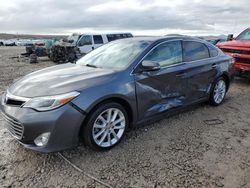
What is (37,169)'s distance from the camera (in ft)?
9.37

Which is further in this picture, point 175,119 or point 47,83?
point 175,119

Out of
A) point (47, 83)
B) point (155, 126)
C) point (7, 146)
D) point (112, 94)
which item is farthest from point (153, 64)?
point (7, 146)

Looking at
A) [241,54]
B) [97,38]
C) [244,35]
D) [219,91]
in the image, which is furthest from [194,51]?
[97,38]

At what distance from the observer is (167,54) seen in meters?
3.94

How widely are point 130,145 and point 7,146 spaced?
5.85 feet

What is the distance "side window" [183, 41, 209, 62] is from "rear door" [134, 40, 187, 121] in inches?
6.6

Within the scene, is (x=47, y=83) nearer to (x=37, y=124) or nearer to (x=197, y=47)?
(x=37, y=124)

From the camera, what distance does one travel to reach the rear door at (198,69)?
14.0ft

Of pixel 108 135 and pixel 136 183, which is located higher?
pixel 108 135

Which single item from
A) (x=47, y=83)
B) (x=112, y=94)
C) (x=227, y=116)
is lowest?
(x=227, y=116)

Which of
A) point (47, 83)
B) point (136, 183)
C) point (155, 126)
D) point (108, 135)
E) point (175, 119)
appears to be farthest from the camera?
point (175, 119)

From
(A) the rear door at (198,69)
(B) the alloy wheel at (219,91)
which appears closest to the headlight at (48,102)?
(A) the rear door at (198,69)

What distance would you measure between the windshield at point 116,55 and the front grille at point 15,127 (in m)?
1.50

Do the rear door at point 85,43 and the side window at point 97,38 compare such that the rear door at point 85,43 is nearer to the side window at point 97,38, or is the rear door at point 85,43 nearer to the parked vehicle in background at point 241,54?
the side window at point 97,38
